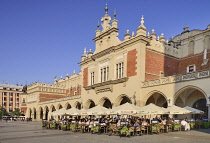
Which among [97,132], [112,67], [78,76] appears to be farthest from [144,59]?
[78,76]

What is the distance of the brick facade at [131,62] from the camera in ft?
86.3

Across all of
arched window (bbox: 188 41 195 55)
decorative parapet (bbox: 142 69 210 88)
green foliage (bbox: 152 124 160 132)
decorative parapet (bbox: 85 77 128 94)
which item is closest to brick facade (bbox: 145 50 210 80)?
arched window (bbox: 188 41 195 55)

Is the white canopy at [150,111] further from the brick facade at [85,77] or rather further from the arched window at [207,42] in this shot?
the brick facade at [85,77]

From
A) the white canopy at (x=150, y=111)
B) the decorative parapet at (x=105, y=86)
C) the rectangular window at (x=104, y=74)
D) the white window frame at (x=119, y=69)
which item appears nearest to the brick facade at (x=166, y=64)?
the decorative parapet at (x=105, y=86)

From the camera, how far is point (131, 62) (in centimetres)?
2688

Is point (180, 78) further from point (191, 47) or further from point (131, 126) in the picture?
point (191, 47)

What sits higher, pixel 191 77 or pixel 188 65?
pixel 188 65

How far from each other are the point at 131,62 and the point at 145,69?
1.84 meters

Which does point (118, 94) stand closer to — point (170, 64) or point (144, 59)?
point (144, 59)

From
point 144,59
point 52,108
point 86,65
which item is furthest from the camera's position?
point 52,108

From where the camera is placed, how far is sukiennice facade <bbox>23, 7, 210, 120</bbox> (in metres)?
22.7

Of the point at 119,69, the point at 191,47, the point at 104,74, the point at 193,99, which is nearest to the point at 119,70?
the point at 119,69

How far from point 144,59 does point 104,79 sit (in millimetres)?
7662

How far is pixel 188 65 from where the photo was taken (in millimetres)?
30156
